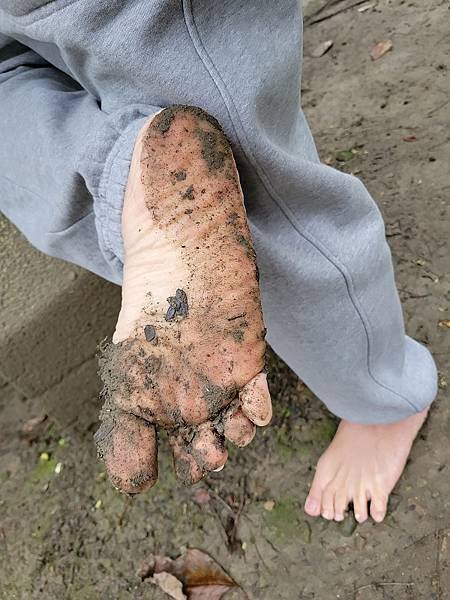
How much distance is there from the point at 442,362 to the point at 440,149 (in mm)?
677

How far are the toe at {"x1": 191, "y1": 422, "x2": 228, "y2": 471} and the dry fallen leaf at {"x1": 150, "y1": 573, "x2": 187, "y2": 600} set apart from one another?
0.73m

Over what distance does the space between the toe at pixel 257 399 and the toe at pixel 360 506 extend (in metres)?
0.70

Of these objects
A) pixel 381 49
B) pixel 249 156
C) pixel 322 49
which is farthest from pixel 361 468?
pixel 322 49

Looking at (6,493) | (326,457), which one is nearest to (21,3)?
(326,457)

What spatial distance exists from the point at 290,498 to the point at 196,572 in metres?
0.26

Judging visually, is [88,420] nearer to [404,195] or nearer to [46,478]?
[46,478]

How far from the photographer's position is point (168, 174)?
30.2 inches

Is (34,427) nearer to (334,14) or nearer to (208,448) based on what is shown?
(208,448)

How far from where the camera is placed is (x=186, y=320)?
0.74 m

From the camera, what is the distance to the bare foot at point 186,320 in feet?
2.40

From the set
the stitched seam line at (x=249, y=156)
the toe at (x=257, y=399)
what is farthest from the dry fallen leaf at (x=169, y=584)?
the toe at (x=257, y=399)

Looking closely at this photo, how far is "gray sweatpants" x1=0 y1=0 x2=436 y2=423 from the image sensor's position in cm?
76

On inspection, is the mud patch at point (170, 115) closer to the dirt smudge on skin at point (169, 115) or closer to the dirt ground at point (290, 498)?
the dirt smudge on skin at point (169, 115)

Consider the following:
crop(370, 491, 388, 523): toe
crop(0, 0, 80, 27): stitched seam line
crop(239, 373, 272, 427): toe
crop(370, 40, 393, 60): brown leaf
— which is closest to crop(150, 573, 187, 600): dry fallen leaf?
crop(370, 491, 388, 523): toe
